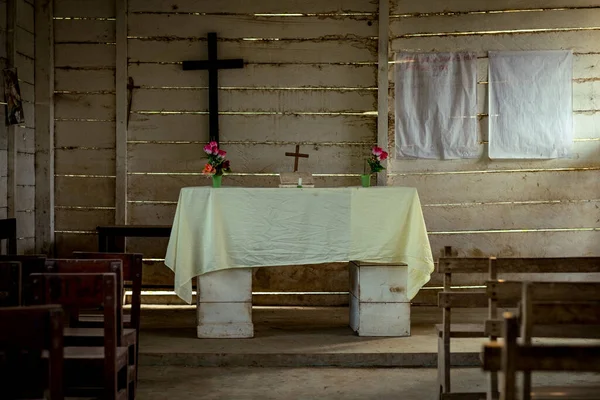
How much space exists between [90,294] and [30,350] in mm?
697

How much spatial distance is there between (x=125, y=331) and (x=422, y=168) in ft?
14.1

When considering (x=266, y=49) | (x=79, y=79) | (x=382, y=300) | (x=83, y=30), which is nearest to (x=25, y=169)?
(x=79, y=79)

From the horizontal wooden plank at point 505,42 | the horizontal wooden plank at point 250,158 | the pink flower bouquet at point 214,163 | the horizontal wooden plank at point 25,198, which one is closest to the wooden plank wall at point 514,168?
the horizontal wooden plank at point 505,42

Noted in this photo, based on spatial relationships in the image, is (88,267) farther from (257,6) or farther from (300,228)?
(257,6)

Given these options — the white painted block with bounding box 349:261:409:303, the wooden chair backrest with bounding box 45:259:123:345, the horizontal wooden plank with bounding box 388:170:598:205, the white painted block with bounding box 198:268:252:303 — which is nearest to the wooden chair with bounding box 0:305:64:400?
the wooden chair backrest with bounding box 45:259:123:345

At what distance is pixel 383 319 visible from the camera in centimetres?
610

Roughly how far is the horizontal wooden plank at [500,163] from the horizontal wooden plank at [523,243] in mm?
627

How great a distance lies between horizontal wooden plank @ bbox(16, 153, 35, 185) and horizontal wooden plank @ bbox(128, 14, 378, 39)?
1.53 meters

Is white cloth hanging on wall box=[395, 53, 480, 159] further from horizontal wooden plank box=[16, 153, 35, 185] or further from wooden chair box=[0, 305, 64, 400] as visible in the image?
wooden chair box=[0, 305, 64, 400]

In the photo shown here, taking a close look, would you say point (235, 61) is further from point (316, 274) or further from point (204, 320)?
point (204, 320)

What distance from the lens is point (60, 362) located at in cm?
257

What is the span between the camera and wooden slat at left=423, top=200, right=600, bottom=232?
7676 mm

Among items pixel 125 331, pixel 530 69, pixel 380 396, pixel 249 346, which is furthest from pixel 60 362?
pixel 530 69

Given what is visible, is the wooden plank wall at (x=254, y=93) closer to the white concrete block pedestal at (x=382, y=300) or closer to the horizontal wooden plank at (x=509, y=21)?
the horizontal wooden plank at (x=509, y=21)
